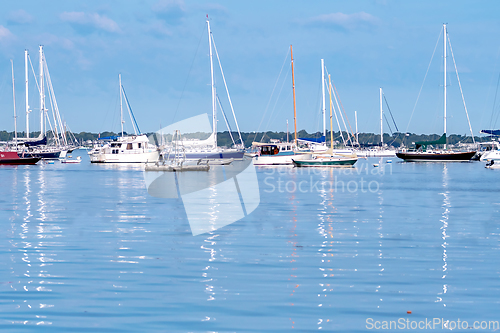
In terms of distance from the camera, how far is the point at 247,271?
15148 mm

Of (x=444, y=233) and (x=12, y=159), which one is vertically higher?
(x=12, y=159)

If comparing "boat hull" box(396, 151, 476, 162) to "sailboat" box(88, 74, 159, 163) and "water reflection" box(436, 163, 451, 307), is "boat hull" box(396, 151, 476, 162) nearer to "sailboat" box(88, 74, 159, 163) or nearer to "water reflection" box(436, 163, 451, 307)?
"sailboat" box(88, 74, 159, 163)

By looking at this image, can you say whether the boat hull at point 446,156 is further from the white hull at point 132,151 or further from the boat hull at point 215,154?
the white hull at point 132,151

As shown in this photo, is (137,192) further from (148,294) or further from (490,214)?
(148,294)

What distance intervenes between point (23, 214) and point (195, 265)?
15869 mm

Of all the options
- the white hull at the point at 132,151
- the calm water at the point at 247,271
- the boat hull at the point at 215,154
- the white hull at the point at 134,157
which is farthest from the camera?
the white hull at the point at 132,151

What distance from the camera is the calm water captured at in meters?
11.3

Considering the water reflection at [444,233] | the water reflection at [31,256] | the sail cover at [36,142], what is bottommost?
the water reflection at [444,233]

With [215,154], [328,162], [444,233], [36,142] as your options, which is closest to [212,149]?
[215,154]

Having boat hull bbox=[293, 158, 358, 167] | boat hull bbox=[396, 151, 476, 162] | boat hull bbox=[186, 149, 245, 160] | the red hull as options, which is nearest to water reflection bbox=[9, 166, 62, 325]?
boat hull bbox=[293, 158, 358, 167]

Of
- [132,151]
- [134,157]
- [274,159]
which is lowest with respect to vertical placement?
[274,159]

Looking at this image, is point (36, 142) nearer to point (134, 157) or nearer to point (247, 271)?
point (134, 157)

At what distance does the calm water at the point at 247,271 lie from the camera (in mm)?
11266

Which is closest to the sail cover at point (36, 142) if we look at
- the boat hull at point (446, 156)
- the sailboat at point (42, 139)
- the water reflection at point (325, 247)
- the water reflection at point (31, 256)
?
the sailboat at point (42, 139)
